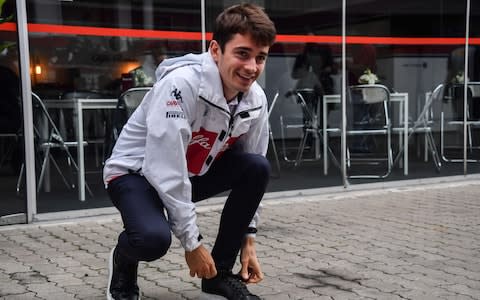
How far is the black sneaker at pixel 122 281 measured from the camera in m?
3.06

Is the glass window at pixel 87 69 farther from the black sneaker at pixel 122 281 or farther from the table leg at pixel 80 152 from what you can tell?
the black sneaker at pixel 122 281

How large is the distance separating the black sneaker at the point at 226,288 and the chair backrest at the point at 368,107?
175 inches

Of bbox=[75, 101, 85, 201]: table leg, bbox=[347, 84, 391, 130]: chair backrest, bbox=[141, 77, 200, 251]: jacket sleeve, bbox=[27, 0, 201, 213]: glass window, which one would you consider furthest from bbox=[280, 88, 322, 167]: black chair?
bbox=[141, 77, 200, 251]: jacket sleeve

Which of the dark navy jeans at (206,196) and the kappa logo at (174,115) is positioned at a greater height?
the kappa logo at (174,115)

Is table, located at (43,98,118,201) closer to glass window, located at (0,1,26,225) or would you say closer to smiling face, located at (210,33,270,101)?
glass window, located at (0,1,26,225)

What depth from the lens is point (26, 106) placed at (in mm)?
5359

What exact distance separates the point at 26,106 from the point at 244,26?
3196 mm

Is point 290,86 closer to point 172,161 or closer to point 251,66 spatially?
point 251,66

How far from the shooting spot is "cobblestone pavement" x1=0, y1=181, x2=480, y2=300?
11.4 ft

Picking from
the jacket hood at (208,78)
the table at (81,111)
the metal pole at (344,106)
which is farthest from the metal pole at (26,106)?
the metal pole at (344,106)

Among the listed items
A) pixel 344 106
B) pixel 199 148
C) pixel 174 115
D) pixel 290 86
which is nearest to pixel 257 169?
pixel 199 148

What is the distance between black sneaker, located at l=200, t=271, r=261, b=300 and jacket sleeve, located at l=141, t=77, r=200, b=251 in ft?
1.54

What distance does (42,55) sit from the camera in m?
5.54

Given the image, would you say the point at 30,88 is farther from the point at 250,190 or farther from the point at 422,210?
the point at 422,210
